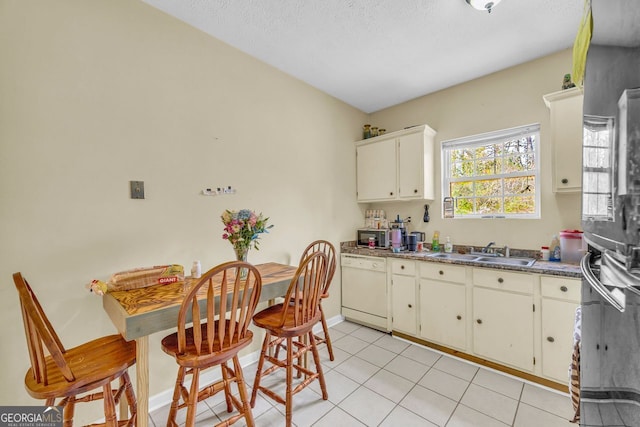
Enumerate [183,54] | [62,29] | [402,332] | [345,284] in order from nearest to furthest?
[62,29]
[183,54]
[402,332]
[345,284]

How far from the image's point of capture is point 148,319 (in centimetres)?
119

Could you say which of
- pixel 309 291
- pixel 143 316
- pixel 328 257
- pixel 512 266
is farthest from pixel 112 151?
pixel 512 266

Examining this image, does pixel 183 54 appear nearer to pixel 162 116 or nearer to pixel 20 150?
pixel 162 116

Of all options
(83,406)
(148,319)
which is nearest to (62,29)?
(148,319)

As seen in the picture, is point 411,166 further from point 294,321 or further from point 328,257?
point 294,321

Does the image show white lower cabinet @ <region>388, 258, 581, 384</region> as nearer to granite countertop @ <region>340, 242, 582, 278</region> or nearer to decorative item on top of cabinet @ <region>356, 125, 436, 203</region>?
granite countertop @ <region>340, 242, 582, 278</region>

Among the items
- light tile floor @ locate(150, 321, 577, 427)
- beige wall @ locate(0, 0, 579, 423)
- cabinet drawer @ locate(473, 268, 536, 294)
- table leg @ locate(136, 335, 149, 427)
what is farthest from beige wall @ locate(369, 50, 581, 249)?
table leg @ locate(136, 335, 149, 427)

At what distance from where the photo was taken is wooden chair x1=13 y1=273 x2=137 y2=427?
39.4 inches

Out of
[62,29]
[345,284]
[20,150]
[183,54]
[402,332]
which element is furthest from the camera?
[345,284]

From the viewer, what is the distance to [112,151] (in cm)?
168

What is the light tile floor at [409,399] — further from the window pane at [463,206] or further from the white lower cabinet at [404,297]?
the window pane at [463,206]

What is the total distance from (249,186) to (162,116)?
0.85 metres

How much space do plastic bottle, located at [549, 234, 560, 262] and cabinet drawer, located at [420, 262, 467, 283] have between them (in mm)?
783

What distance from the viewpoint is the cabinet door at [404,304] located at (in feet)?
8.66
